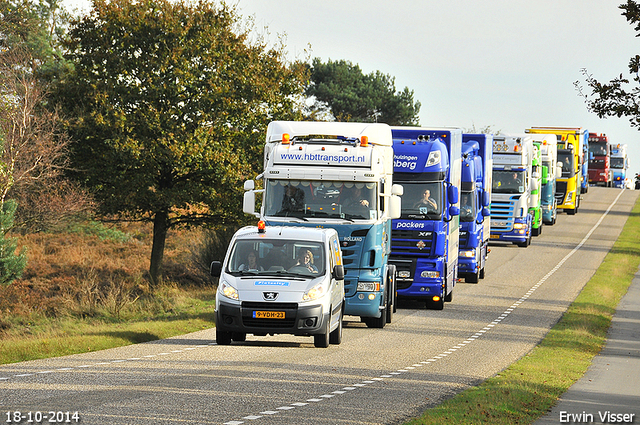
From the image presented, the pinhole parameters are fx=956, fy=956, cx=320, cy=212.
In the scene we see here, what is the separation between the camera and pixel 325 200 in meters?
18.8

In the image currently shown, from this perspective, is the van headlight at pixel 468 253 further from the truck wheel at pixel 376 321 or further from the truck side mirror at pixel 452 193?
the truck wheel at pixel 376 321

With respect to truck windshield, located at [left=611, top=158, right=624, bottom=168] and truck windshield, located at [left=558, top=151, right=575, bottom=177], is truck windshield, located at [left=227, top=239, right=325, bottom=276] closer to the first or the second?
truck windshield, located at [left=558, top=151, right=575, bottom=177]

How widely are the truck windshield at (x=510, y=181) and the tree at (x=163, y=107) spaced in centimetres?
1081

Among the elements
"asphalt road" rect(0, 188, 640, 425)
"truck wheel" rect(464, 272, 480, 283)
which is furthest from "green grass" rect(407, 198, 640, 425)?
"truck wheel" rect(464, 272, 480, 283)

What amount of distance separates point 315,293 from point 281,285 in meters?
0.58

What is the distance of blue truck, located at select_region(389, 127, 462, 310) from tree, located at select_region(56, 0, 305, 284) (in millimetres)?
13987

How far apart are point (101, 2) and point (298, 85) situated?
8.46 meters

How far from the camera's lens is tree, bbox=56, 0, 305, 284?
1379 inches

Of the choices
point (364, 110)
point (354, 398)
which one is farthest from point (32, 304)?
point (364, 110)

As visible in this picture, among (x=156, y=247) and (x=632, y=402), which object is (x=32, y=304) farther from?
(x=632, y=402)

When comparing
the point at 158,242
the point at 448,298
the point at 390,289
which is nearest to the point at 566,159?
the point at 158,242

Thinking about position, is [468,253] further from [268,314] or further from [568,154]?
[568,154]

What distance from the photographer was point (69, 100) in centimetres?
3566

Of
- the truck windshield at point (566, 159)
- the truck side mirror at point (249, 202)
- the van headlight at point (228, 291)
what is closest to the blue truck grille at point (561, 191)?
the truck windshield at point (566, 159)
